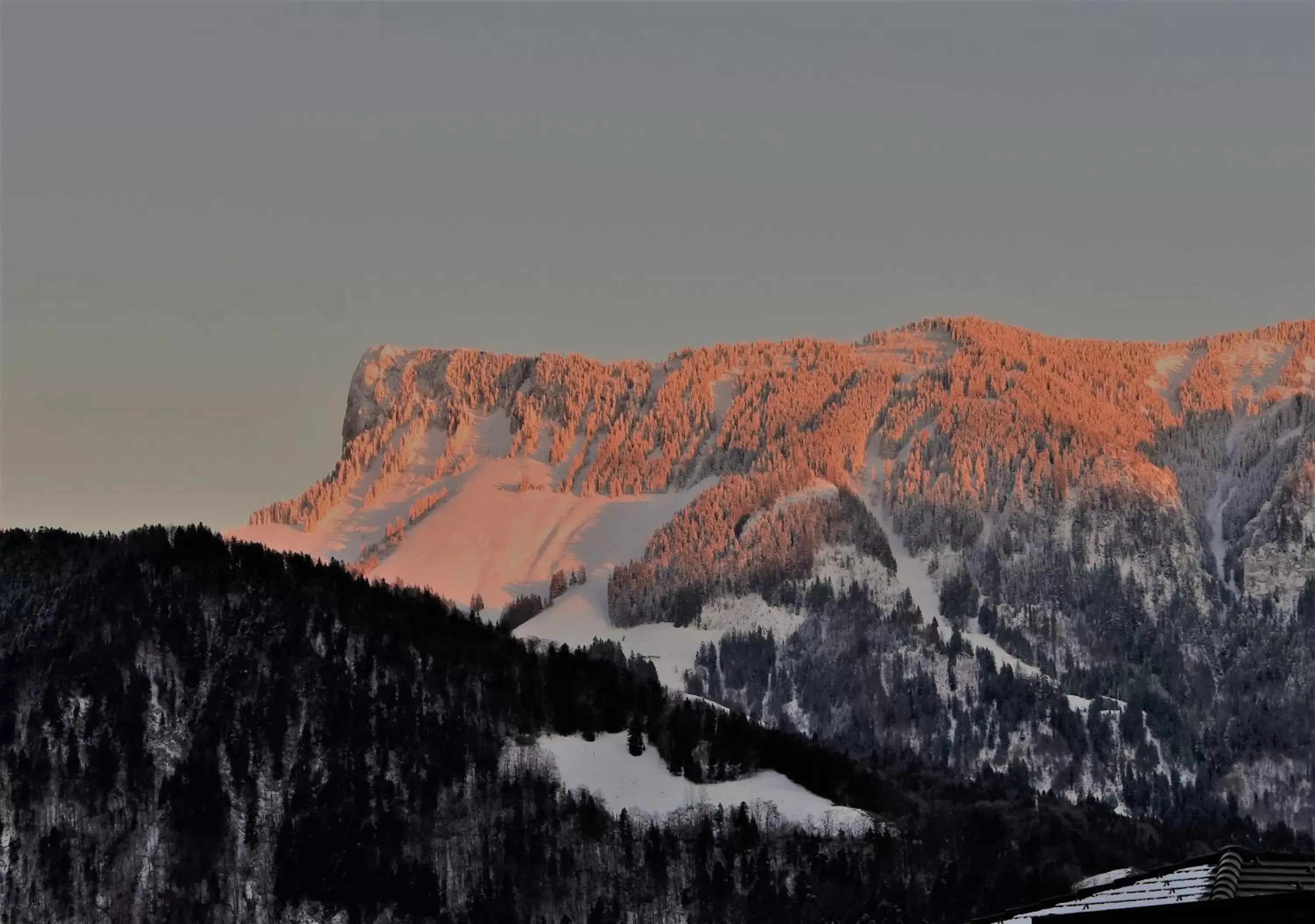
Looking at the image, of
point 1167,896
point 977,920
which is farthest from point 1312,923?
point 977,920

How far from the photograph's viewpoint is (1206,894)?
193 feet

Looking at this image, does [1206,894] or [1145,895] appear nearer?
[1206,894]

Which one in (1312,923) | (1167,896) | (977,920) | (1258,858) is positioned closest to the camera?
(1312,923)

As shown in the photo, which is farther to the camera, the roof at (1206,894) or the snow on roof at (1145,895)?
the snow on roof at (1145,895)

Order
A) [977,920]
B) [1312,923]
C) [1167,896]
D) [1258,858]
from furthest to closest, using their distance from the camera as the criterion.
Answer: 1. [977,920]
2. [1258,858]
3. [1167,896]
4. [1312,923]

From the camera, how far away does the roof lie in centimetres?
5288

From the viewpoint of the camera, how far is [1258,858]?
215 feet

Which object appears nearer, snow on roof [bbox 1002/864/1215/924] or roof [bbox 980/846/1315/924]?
roof [bbox 980/846/1315/924]

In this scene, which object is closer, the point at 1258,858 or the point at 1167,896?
the point at 1167,896

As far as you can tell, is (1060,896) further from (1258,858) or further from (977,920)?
(1258,858)

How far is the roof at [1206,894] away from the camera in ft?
173

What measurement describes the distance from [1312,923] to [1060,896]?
24.0 metres

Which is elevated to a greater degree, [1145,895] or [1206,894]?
[1145,895]

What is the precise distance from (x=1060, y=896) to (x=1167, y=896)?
14924 mm
